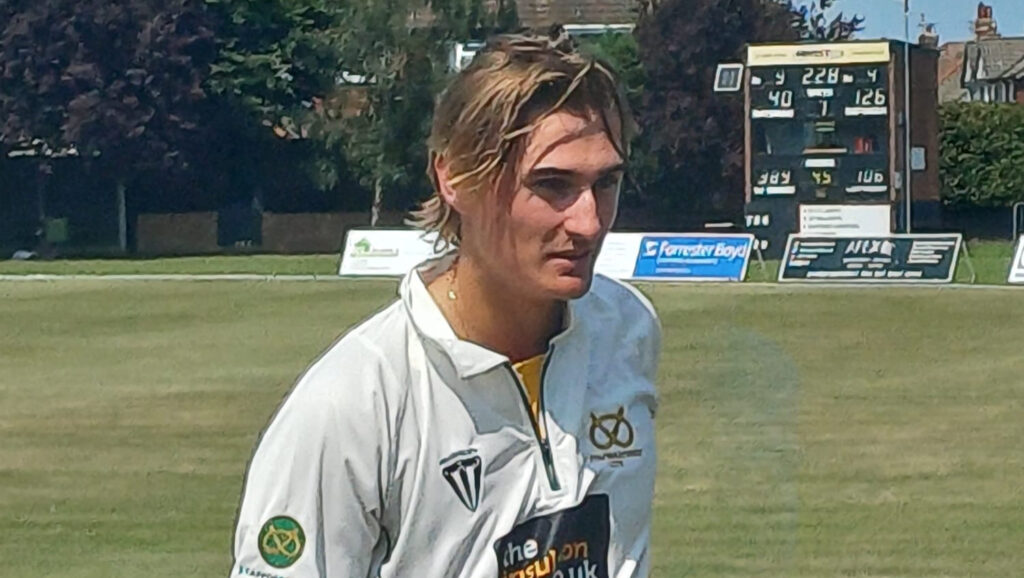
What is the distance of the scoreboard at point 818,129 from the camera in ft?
122

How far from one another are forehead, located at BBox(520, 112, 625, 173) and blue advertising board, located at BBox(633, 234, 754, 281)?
29348mm

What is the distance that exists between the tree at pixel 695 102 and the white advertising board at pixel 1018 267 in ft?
66.1

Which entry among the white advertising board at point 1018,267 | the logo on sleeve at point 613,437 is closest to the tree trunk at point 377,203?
the white advertising board at point 1018,267

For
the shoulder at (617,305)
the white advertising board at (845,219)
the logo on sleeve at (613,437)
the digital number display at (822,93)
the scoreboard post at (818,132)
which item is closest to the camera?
the logo on sleeve at (613,437)

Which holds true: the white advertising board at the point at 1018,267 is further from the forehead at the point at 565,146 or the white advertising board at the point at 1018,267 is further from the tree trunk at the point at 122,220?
the forehead at the point at 565,146

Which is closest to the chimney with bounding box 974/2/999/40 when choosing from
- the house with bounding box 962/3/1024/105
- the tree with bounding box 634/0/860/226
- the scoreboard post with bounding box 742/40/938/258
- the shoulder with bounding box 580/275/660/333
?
the house with bounding box 962/3/1024/105

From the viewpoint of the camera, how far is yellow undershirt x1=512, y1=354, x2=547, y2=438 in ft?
9.66

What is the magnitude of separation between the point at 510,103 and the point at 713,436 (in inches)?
467

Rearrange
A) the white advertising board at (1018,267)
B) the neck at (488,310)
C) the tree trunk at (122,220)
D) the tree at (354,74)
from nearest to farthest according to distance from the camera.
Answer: the neck at (488,310), the white advertising board at (1018,267), the tree trunk at (122,220), the tree at (354,74)

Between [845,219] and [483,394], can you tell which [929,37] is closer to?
[845,219]

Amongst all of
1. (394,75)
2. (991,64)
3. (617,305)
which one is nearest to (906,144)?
(394,75)

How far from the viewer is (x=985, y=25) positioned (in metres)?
97.8

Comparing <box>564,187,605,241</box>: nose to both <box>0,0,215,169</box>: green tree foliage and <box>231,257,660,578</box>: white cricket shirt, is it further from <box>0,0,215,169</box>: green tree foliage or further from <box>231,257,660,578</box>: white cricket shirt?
<box>0,0,215,169</box>: green tree foliage

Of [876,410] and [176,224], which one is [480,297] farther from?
[176,224]
